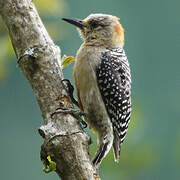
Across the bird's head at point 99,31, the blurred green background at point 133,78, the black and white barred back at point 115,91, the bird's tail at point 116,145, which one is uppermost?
the bird's head at point 99,31

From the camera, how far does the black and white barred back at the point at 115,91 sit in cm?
551

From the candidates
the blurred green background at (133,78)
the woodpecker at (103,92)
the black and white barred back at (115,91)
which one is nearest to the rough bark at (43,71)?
the woodpecker at (103,92)

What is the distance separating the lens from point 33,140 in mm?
18688

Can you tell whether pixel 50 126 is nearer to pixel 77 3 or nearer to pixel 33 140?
pixel 33 140

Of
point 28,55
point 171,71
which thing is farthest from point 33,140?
point 28,55

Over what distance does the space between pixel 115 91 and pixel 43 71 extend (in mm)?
1138

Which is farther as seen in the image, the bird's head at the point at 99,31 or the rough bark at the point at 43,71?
the bird's head at the point at 99,31

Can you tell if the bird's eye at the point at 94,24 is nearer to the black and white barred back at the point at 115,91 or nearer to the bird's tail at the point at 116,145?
the black and white barred back at the point at 115,91

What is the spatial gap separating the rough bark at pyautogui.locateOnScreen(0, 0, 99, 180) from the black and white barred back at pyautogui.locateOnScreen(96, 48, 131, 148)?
842 mm

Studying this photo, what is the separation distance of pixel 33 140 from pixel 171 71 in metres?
5.59

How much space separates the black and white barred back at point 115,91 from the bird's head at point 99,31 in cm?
18

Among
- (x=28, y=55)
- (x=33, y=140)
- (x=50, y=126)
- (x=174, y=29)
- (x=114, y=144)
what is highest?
(x=28, y=55)

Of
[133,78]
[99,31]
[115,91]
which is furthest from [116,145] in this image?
[133,78]

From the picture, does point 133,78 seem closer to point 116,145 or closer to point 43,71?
point 116,145
